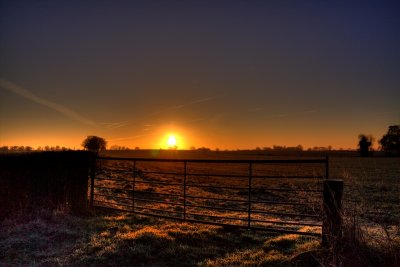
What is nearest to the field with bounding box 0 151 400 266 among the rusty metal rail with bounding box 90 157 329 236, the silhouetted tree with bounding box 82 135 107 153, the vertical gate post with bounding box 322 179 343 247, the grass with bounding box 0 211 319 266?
the grass with bounding box 0 211 319 266

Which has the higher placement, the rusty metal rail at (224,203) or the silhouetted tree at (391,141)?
the silhouetted tree at (391,141)

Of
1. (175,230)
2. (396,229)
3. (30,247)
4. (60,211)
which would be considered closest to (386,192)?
(396,229)

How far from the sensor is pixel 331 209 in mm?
6941

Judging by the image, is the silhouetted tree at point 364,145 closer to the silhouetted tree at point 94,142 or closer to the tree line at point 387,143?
the tree line at point 387,143

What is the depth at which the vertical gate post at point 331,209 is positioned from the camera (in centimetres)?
660

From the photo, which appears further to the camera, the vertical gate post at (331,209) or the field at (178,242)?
the vertical gate post at (331,209)

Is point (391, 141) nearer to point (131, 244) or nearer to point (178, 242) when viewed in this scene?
point (178, 242)

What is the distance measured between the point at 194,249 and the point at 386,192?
16.4m

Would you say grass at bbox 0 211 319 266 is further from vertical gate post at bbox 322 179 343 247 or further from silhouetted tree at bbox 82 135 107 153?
silhouetted tree at bbox 82 135 107 153

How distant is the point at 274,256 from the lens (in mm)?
6918

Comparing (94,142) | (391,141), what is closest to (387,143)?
(391,141)

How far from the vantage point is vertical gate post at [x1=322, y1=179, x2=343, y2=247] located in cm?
660

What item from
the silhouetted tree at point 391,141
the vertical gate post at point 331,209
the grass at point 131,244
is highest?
the silhouetted tree at point 391,141

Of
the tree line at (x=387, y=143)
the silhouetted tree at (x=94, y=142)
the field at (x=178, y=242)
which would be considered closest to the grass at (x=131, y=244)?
the field at (x=178, y=242)
